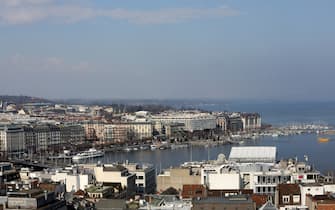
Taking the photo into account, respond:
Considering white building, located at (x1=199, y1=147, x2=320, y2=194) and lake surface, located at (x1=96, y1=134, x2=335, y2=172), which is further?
lake surface, located at (x1=96, y1=134, x2=335, y2=172)

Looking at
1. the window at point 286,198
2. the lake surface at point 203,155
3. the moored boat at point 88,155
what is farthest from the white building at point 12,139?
the window at point 286,198

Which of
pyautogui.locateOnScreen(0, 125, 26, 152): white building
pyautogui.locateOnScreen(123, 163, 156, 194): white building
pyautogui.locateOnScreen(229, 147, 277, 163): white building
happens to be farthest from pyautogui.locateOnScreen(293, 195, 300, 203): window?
pyautogui.locateOnScreen(0, 125, 26, 152): white building

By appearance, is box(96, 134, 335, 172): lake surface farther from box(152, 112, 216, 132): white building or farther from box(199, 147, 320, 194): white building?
box(152, 112, 216, 132): white building

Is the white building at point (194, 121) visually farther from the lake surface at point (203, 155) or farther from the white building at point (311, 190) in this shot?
the white building at point (311, 190)

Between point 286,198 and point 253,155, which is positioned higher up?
point 253,155

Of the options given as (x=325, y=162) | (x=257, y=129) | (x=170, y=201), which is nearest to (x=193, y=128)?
(x=257, y=129)

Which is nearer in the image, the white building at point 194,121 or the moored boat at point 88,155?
the moored boat at point 88,155

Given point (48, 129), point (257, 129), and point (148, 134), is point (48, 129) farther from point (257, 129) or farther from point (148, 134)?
point (257, 129)

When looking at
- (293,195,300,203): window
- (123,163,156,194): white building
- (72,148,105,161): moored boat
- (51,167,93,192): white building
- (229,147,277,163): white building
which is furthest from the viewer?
(72,148,105,161): moored boat

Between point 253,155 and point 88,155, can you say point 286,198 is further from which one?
point 88,155

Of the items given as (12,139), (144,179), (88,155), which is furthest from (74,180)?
(12,139)

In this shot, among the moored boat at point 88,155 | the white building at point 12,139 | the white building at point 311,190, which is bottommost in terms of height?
the moored boat at point 88,155
